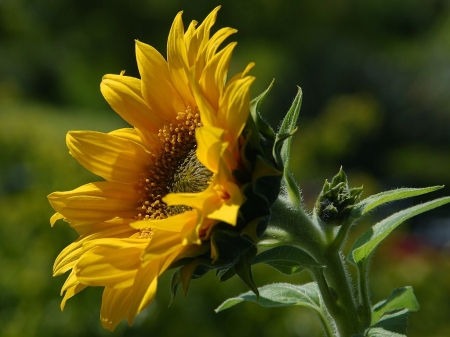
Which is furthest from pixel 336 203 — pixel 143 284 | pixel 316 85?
pixel 316 85

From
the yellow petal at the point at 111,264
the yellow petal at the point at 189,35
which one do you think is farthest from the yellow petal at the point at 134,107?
the yellow petal at the point at 111,264

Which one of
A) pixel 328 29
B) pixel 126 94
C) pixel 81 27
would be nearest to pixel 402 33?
pixel 328 29

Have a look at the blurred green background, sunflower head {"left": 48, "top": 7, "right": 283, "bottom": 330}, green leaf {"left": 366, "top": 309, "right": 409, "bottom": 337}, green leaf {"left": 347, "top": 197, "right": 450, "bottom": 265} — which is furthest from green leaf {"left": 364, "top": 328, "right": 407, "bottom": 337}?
the blurred green background

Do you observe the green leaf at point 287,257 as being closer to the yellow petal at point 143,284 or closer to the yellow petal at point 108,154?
the yellow petal at point 143,284

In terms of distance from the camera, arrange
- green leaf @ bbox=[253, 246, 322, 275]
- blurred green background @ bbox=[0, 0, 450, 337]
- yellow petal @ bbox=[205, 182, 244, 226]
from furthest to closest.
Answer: blurred green background @ bbox=[0, 0, 450, 337] → green leaf @ bbox=[253, 246, 322, 275] → yellow petal @ bbox=[205, 182, 244, 226]

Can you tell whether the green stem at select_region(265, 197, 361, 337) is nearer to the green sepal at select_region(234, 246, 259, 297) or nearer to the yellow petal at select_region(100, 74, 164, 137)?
the green sepal at select_region(234, 246, 259, 297)

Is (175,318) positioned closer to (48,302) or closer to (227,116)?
(48,302)
